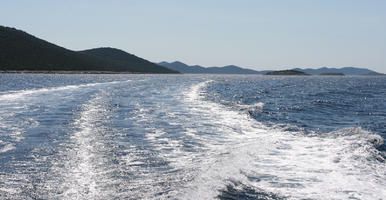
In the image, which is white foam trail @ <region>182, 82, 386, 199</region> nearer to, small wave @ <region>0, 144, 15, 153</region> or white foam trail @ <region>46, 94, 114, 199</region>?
white foam trail @ <region>46, 94, 114, 199</region>

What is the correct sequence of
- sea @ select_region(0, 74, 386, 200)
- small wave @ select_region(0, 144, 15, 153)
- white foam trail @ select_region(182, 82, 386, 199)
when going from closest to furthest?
sea @ select_region(0, 74, 386, 200)
white foam trail @ select_region(182, 82, 386, 199)
small wave @ select_region(0, 144, 15, 153)

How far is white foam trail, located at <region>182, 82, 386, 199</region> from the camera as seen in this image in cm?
949

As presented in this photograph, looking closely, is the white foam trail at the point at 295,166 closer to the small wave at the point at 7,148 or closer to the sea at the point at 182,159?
the sea at the point at 182,159

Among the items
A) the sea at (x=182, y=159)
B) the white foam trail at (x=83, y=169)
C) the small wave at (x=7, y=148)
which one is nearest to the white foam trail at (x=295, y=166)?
the sea at (x=182, y=159)

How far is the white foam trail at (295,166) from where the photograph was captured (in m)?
9.49

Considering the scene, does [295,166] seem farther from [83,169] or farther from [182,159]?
[83,169]

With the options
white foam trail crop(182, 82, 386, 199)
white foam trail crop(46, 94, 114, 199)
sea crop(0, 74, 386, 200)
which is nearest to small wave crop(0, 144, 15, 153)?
sea crop(0, 74, 386, 200)

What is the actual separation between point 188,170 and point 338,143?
8520 millimetres

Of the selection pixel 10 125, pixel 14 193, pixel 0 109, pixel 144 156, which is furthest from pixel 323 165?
pixel 0 109

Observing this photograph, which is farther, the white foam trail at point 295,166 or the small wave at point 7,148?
the small wave at point 7,148

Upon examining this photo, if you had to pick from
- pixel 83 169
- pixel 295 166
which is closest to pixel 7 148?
pixel 83 169

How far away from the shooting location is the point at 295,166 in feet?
40.0

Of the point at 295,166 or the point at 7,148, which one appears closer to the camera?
the point at 295,166

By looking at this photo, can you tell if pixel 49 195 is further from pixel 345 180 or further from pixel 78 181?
pixel 345 180
